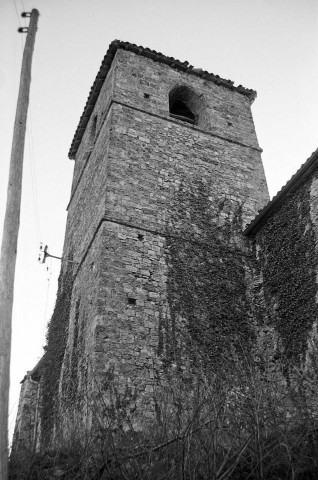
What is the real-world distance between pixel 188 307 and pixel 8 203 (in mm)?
4060

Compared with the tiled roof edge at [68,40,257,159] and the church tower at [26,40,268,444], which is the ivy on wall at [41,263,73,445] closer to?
the church tower at [26,40,268,444]

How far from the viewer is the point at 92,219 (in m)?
9.66

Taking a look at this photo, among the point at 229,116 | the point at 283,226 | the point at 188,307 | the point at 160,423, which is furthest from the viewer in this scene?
the point at 229,116

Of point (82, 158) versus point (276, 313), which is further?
point (82, 158)

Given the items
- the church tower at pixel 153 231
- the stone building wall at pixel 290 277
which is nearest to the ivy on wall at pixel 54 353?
the church tower at pixel 153 231

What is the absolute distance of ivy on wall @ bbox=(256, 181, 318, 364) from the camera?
7.85 m

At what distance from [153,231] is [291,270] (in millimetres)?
2694

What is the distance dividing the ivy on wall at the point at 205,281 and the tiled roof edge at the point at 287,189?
0.36m

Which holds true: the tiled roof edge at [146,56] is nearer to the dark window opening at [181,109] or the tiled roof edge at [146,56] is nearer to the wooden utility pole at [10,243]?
the dark window opening at [181,109]

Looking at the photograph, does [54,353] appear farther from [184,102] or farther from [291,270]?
[184,102]

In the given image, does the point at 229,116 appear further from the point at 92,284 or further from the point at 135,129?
the point at 92,284

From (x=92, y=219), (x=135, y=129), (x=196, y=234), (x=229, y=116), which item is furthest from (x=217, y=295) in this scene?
(x=229, y=116)

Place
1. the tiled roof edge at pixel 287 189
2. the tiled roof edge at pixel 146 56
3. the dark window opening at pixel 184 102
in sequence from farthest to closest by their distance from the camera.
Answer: the dark window opening at pixel 184 102
the tiled roof edge at pixel 146 56
the tiled roof edge at pixel 287 189

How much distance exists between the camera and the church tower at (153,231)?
292 inches
